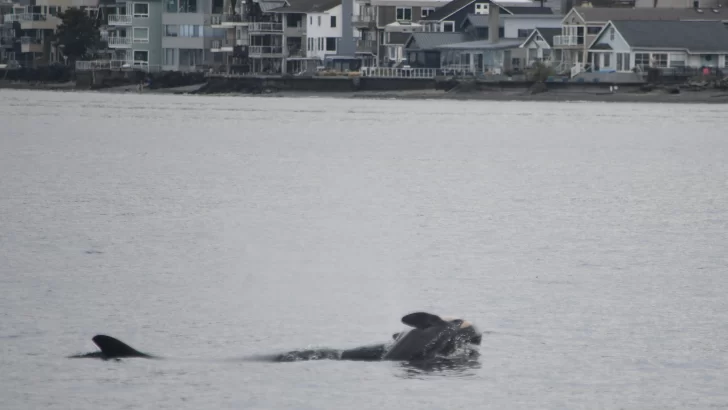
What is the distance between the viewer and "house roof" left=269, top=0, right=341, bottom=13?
5349 inches

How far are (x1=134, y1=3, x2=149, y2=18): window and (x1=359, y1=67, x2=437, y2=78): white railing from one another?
121ft

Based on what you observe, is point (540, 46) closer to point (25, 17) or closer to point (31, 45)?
point (31, 45)

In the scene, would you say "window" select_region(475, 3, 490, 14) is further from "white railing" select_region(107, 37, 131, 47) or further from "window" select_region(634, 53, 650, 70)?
"white railing" select_region(107, 37, 131, 47)

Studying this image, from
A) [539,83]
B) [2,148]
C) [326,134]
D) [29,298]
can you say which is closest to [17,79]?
[539,83]

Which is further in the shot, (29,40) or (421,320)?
(29,40)

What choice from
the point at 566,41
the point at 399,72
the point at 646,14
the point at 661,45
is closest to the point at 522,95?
the point at 566,41

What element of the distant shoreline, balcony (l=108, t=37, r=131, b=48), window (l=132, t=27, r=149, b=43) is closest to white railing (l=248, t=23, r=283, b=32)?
the distant shoreline

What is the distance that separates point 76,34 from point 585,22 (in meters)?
60.8

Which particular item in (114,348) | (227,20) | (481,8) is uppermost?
(481,8)

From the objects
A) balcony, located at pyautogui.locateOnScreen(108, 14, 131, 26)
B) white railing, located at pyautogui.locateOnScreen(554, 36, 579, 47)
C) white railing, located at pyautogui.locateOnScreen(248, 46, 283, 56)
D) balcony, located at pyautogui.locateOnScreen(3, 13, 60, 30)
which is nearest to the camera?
white railing, located at pyautogui.locateOnScreen(554, 36, 579, 47)

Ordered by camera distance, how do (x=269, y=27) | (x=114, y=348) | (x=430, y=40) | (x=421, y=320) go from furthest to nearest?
(x=269, y=27) → (x=430, y=40) → (x=114, y=348) → (x=421, y=320)

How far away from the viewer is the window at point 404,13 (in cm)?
13819

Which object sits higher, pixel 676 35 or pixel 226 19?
pixel 226 19

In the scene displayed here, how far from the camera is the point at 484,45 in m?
122
